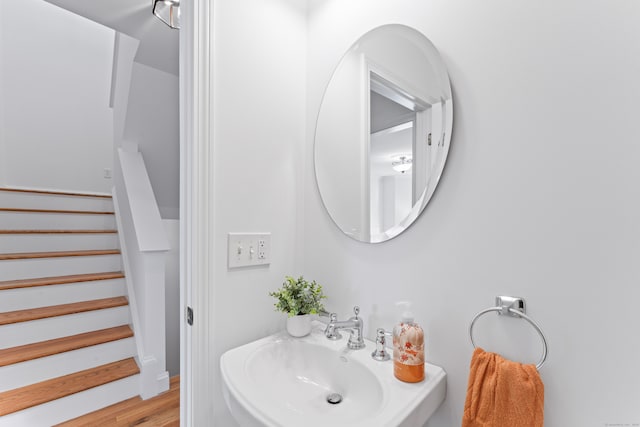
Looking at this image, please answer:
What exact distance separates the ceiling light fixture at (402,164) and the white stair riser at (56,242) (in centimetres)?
302

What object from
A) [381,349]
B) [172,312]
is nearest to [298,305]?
[381,349]

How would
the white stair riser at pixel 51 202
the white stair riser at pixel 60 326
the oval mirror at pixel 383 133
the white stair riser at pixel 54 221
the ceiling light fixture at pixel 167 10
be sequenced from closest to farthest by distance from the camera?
the oval mirror at pixel 383 133
the ceiling light fixture at pixel 167 10
the white stair riser at pixel 60 326
the white stair riser at pixel 54 221
the white stair riser at pixel 51 202

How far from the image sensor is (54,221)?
295 centimetres

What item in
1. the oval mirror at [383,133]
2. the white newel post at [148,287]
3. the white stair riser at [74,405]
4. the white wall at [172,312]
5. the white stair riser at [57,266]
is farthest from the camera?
the white wall at [172,312]

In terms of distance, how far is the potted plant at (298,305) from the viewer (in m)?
1.02

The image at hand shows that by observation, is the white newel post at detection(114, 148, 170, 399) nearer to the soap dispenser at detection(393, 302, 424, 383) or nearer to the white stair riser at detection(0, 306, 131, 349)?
the white stair riser at detection(0, 306, 131, 349)

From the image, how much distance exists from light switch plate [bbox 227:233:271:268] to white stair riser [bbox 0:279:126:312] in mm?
2121

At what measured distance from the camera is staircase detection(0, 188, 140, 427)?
1.78m

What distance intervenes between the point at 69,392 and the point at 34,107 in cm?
352

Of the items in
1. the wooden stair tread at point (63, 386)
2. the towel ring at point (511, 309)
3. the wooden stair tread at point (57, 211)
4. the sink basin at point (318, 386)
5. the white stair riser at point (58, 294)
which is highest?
the wooden stair tread at point (57, 211)

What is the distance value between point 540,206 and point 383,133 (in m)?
0.50

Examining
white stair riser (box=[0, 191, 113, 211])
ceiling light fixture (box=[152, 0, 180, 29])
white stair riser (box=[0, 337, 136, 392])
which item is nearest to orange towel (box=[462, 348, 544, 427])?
ceiling light fixture (box=[152, 0, 180, 29])

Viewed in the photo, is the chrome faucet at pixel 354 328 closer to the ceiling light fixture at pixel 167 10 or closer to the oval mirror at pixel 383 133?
the oval mirror at pixel 383 133

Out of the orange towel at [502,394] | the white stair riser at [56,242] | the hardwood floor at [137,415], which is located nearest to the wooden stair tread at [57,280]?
the white stair riser at [56,242]
